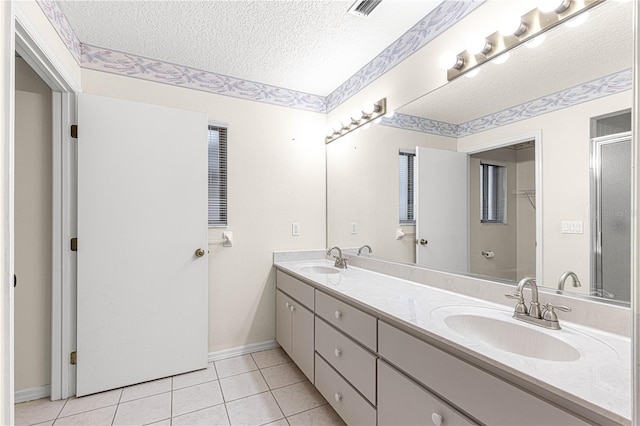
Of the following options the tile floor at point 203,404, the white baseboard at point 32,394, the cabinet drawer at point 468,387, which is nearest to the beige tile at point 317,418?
the tile floor at point 203,404

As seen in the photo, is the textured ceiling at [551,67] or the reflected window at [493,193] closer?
the textured ceiling at [551,67]

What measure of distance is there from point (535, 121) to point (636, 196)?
32.6 inches

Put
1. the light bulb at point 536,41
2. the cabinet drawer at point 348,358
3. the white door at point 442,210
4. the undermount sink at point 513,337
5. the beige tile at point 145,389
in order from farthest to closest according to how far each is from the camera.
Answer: the beige tile at point 145,389 → the white door at point 442,210 → the cabinet drawer at point 348,358 → the light bulb at point 536,41 → the undermount sink at point 513,337

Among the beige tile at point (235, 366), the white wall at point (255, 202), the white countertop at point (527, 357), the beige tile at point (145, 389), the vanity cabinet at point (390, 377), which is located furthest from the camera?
the white wall at point (255, 202)

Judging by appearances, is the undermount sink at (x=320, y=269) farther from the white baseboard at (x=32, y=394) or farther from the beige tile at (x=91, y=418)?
the white baseboard at (x=32, y=394)

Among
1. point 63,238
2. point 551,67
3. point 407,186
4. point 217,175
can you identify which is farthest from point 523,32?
point 63,238

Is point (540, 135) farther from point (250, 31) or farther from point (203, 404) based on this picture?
point (203, 404)

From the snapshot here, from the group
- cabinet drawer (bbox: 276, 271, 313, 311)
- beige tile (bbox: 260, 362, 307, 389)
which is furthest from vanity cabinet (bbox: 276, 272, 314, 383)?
beige tile (bbox: 260, 362, 307, 389)

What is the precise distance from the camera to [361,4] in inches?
63.3

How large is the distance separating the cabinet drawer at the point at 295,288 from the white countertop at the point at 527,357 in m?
0.25

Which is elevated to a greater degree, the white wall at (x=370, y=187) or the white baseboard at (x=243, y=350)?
the white wall at (x=370, y=187)

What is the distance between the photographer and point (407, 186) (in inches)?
76.7

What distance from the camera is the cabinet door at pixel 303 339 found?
1907mm

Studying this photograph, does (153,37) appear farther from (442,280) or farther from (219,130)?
(442,280)
